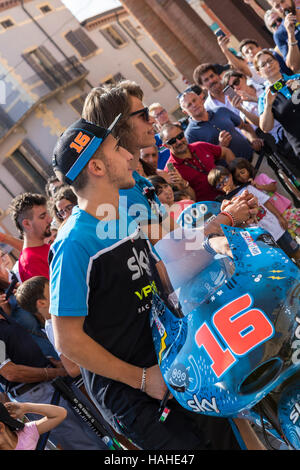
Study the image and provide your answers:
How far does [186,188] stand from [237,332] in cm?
332

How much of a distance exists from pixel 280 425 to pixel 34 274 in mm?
3311

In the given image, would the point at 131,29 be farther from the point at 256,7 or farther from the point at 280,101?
the point at 280,101

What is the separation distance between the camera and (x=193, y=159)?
5.17 meters

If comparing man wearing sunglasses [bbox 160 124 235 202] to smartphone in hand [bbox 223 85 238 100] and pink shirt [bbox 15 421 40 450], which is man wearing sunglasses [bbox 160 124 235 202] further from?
pink shirt [bbox 15 421 40 450]

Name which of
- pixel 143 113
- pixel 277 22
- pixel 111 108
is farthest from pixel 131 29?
pixel 111 108

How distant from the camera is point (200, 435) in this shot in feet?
7.11

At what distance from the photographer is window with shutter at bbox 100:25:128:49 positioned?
106 feet

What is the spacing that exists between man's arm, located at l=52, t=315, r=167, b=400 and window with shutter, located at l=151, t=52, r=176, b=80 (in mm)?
33271

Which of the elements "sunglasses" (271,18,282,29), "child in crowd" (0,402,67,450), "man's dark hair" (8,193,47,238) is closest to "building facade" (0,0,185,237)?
"sunglasses" (271,18,282,29)

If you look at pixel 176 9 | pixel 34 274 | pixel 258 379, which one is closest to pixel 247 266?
pixel 258 379

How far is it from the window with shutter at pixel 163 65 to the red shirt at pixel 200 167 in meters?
29.8

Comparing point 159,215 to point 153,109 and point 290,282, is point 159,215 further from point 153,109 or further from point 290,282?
point 153,109

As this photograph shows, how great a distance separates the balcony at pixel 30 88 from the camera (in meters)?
25.7

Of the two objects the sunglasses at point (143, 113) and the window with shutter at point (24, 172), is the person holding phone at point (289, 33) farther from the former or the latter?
the window with shutter at point (24, 172)
